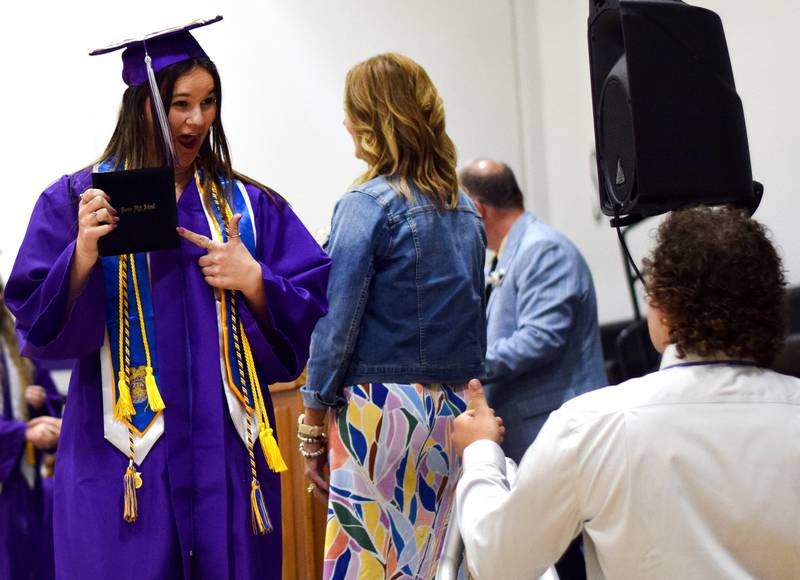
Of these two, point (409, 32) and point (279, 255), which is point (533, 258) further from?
point (409, 32)

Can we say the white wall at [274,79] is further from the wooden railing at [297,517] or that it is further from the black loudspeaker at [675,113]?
the black loudspeaker at [675,113]

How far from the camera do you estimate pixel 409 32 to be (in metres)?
5.42

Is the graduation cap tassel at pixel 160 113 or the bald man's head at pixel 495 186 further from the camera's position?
the bald man's head at pixel 495 186

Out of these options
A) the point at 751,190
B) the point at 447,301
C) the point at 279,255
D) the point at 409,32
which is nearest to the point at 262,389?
the point at 279,255

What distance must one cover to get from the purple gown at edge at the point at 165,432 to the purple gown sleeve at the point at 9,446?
4.38 ft

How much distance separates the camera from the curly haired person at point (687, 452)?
4.97ft

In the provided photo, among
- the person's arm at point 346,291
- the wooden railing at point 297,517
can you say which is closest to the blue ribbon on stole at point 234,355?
the person's arm at point 346,291

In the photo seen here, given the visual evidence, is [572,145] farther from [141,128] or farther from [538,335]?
[141,128]

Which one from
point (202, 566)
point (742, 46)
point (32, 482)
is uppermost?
point (742, 46)

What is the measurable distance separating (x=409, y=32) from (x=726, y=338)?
4097 millimetres

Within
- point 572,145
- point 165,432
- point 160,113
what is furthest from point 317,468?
point 572,145

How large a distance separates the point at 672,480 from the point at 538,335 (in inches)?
75.9

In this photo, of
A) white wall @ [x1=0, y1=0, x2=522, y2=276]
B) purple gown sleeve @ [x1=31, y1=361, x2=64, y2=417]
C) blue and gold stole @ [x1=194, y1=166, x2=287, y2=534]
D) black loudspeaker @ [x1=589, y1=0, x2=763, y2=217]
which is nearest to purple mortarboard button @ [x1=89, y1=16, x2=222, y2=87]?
blue and gold stole @ [x1=194, y1=166, x2=287, y2=534]

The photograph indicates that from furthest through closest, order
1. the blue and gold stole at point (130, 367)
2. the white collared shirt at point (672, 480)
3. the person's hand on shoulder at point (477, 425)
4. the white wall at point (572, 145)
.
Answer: the white wall at point (572, 145)
the blue and gold stole at point (130, 367)
the person's hand on shoulder at point (477, 425)
the white collared shirt at point (672, 480)
